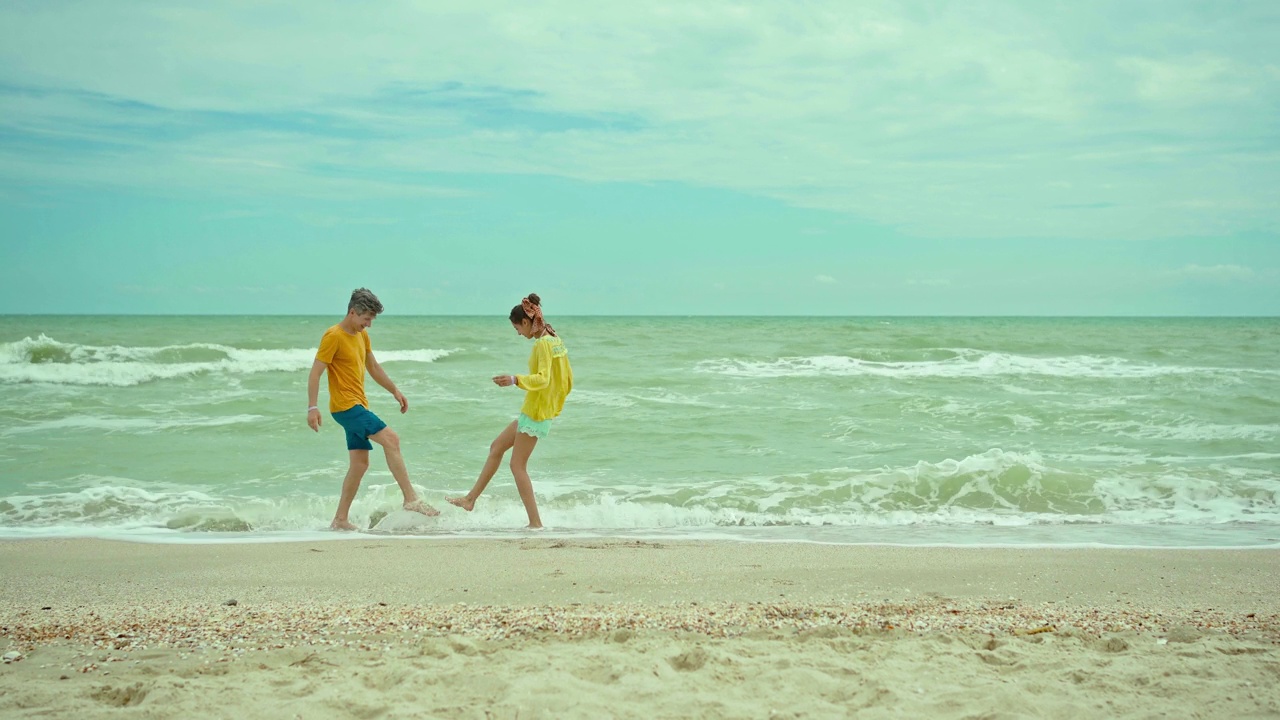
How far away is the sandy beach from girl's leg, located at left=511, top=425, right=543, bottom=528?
1.36 m

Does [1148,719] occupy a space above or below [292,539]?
above

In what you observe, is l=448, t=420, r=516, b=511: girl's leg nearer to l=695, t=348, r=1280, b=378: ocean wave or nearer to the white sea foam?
the white sea foam

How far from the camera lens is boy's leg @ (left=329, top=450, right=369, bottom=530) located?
7270 mm

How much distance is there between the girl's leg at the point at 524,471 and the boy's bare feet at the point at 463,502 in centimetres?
45

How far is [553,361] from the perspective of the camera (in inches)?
281

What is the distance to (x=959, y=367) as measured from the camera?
24078mm

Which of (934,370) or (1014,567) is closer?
(1014,567)

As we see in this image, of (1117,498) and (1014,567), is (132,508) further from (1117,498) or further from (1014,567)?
(1117,498)

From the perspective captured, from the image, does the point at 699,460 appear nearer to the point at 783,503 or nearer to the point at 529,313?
the point at 783,503

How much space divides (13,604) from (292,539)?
2275mm

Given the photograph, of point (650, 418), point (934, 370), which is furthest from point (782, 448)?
point (934, 370)

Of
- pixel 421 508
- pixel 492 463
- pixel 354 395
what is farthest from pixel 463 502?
pixel 354 395

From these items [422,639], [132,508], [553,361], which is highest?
[553,361]

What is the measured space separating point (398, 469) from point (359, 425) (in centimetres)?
46
